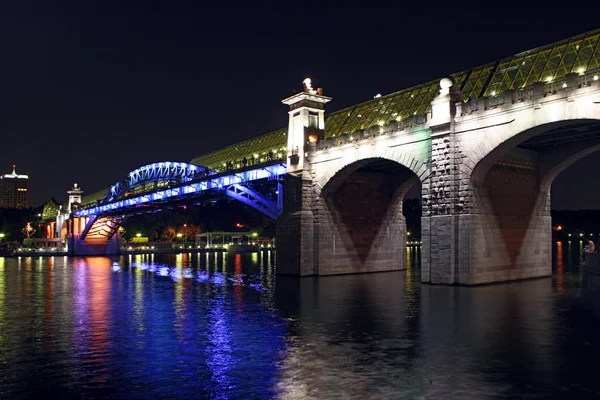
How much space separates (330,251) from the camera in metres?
39.9

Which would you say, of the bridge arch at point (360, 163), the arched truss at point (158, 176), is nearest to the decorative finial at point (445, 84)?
the bridge arch at point (360, 163)

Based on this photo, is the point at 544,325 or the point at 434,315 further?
the point at 434,315

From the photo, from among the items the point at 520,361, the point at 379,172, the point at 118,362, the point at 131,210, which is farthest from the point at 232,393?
the point at 131,210

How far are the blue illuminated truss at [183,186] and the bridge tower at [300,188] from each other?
12.2ft

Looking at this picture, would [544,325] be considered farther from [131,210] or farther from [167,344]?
[131,210]

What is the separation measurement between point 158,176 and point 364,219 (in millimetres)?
45323

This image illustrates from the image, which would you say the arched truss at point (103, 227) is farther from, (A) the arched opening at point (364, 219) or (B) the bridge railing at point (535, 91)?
(B) the bridge railing at point (535, 91)

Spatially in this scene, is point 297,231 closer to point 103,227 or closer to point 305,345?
point 305,345

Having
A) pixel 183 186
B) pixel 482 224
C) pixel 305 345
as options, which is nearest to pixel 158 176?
pixel 183 186

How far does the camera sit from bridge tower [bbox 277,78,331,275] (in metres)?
39.3

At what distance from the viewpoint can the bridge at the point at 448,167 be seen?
2759 centimetres

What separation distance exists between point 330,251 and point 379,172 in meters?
7.39

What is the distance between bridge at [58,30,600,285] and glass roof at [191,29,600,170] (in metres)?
0.07

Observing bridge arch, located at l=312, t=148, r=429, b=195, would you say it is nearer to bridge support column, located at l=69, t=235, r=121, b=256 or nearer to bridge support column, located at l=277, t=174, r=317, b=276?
bridge support column, located at l=277, t=174, r=317, b=276
